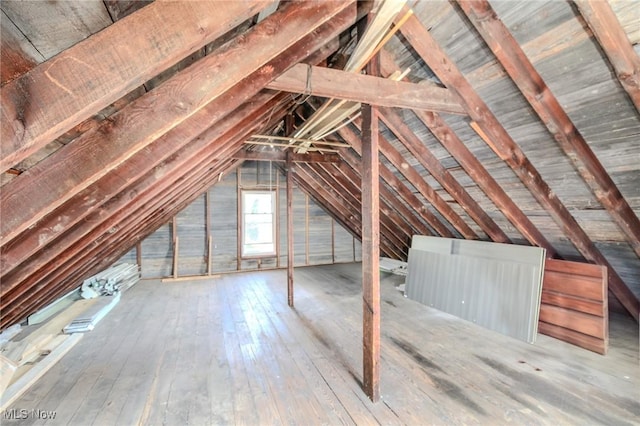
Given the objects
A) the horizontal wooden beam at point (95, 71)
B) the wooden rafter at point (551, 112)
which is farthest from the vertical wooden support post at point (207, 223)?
the horizontal wooden beam at point (95, 71)

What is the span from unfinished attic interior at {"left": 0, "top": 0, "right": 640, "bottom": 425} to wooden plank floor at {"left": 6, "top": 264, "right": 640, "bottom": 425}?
24mm

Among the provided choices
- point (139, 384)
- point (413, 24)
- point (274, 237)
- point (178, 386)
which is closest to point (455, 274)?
point (413, 24)

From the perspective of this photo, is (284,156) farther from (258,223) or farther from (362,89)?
(258,223)

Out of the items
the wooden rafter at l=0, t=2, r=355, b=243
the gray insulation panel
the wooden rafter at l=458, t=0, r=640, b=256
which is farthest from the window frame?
the wooden rafter at l=0, t=2, r=355, b=243

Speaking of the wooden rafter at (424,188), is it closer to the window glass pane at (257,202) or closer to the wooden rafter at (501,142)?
the wooden rafter at (501,142)

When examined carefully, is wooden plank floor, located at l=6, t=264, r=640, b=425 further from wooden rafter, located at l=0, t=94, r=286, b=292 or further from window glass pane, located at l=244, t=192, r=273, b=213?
window glass pane, located at l=244, t=192, r=273, b=213

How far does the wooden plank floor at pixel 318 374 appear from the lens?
6.52ft

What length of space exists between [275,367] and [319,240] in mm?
4958

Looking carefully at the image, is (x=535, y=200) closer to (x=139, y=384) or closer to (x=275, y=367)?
(x=275, y=367)

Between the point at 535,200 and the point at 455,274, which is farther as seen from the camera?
the point at 455,274

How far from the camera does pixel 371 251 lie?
7.22 ft

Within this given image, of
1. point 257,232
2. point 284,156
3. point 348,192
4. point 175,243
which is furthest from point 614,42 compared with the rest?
point 175,243

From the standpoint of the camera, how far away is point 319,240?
24.6 ft

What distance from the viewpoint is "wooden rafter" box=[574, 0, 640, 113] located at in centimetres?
141
